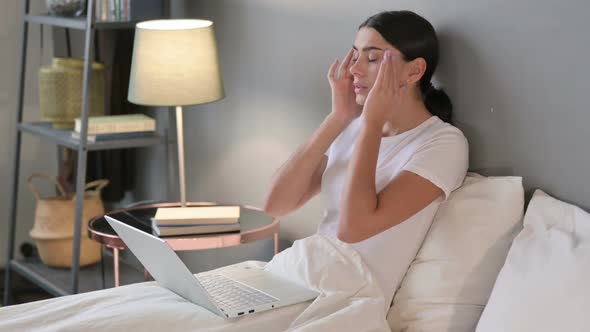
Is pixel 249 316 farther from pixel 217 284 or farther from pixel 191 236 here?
pixel 191 236

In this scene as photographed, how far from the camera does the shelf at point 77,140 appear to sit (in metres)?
3.34

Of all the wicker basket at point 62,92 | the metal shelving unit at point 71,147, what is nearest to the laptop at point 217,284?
the metal shelving unit at point 71,147

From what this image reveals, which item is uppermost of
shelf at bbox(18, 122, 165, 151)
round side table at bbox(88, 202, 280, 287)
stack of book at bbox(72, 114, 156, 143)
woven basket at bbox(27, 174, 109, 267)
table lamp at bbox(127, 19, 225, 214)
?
table lamp at bbox(127, 19, 225, 214)

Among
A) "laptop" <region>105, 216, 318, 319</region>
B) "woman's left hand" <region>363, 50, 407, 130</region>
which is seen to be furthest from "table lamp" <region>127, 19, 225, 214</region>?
"woman's left hand" <region>363, 50, 407, 130</region>

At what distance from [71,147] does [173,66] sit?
2.19 feet

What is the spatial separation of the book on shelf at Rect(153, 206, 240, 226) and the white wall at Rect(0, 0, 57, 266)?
1.34m

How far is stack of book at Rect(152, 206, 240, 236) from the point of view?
281cm

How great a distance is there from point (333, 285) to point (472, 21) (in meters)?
0.73

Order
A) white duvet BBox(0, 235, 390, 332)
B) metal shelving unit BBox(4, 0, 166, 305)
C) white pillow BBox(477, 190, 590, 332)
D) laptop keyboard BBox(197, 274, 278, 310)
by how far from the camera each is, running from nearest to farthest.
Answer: white pillow BBox(477, 190, 590, 332)
white duvet BBox(0, 235, 390, 332)
laptop keyboard BBox(197, 274, 278, 310)
metal shelving unit BBox(4, 0, 166, 305)

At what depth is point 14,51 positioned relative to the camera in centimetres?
399

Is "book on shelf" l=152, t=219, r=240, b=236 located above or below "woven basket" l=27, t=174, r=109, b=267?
above

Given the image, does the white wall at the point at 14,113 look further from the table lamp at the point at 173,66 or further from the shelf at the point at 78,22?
the table lamp at the point at 173,66

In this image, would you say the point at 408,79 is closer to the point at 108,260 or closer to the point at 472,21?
the point at 472,21

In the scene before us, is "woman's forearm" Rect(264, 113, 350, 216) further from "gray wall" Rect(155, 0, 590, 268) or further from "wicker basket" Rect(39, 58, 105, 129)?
"wicker basket" Rect(39, 58, 105, 129)
